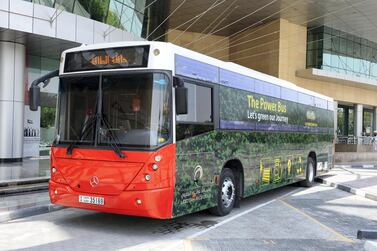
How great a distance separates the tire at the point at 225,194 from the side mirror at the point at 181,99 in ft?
7.68

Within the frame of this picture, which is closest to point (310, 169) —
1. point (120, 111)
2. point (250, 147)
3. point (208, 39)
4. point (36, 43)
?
point (250, 147)

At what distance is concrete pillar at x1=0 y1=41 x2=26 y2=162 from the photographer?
63.6 ft

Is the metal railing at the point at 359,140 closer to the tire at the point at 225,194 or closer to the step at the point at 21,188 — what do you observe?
the step at the point at 21,188

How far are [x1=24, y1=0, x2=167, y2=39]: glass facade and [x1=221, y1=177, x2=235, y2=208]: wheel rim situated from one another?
41.4ft

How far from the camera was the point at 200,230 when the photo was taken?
8.23 meters

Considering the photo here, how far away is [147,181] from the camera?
730 cm

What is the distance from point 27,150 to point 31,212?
13.7 meters

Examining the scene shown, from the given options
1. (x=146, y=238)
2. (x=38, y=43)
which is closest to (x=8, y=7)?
(x=38, y=43)

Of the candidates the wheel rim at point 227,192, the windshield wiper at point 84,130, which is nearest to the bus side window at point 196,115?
the wheel rim at point 227,192

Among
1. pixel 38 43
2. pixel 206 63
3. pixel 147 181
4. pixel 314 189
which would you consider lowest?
pixel 314 189

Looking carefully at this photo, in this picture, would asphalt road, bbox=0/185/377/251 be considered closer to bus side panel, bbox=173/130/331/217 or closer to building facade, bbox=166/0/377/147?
bus side panel, bbox=173/130/331/217

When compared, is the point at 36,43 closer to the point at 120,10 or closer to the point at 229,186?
the point at 120,10

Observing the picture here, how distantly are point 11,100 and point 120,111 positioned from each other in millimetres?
13519

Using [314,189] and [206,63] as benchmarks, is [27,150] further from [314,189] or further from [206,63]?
[206,63]
